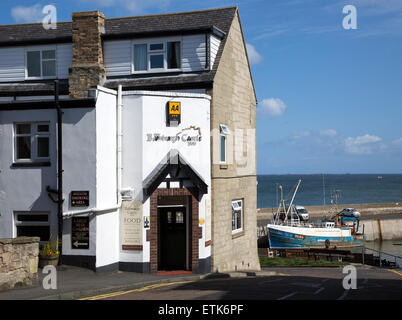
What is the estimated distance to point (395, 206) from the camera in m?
102

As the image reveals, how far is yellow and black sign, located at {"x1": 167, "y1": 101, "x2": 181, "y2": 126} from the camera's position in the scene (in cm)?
1933

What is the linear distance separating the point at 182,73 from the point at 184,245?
7.35 m

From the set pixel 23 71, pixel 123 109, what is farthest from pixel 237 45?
pixel 23 71

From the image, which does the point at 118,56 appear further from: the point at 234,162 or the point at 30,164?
the point at 234,162

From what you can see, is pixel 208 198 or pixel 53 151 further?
pixel 208 198

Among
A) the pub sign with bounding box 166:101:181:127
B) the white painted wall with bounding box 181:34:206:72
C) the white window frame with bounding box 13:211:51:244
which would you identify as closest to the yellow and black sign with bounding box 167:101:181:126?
the pub sign with bounding box 166:101:181:127

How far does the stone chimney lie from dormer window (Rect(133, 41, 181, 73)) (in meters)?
1.59

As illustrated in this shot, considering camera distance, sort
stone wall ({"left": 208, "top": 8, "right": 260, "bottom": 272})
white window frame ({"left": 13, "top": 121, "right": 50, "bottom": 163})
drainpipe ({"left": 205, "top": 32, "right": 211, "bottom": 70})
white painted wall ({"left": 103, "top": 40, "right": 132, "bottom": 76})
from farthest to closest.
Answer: white painted wall ({"left": 103, "top": 40, "right": 132, "bottom": 76}) < drainpipe ({"left": 205, "top": 32, "right": 211, "bottom": 70}) < stone wall ({"left": 208, "top": 8, "right": 260, "bottom": 272}) < white window frame ({"left": 13, "top": 121, "right": 50, "bottom": 163})

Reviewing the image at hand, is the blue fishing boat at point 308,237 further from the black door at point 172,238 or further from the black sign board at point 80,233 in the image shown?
the black sign board at point 80,233

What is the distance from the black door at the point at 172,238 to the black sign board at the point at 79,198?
3.09 meters

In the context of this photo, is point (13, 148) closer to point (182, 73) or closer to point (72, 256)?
point (72, 256)

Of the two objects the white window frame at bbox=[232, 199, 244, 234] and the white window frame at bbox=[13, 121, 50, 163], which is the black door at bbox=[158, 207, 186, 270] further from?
the white window frame at bbox=[13, 121, 50, 163]

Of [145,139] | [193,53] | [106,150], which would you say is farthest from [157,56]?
[106,150]
